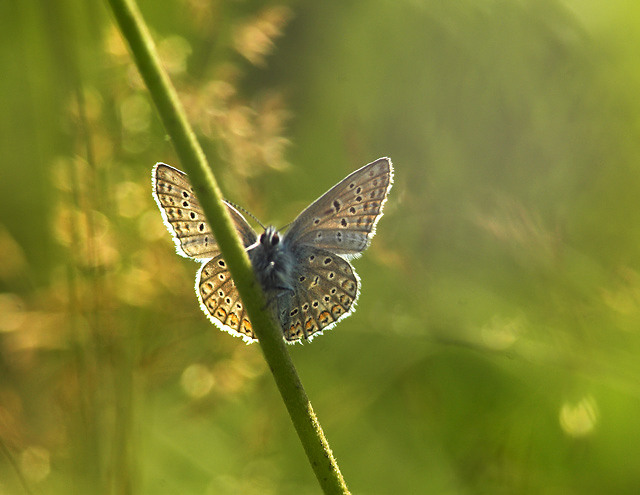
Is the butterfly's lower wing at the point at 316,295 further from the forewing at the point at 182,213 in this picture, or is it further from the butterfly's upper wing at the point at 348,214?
the forewing at the point at 182,213

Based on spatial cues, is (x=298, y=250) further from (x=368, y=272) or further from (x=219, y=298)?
(x=368, y=272)

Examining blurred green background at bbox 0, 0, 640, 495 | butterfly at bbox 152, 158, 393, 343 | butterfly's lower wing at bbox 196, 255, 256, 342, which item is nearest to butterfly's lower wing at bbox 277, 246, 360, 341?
butterfly at bbox 152, 158, 393, 343

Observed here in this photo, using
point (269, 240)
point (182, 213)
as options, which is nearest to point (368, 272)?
point (269, 240)

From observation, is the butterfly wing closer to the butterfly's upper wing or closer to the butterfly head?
the butterfly head

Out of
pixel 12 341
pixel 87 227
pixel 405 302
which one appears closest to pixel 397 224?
pixel 405 302

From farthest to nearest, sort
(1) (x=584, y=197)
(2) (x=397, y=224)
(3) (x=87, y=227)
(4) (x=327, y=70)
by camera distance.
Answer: (4) (x=327, y=70), (1) (x=584, y=197), (2) (x=397, y=224), (3) (x=87, y=227)

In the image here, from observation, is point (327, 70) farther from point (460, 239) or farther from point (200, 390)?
point (200, 390)
